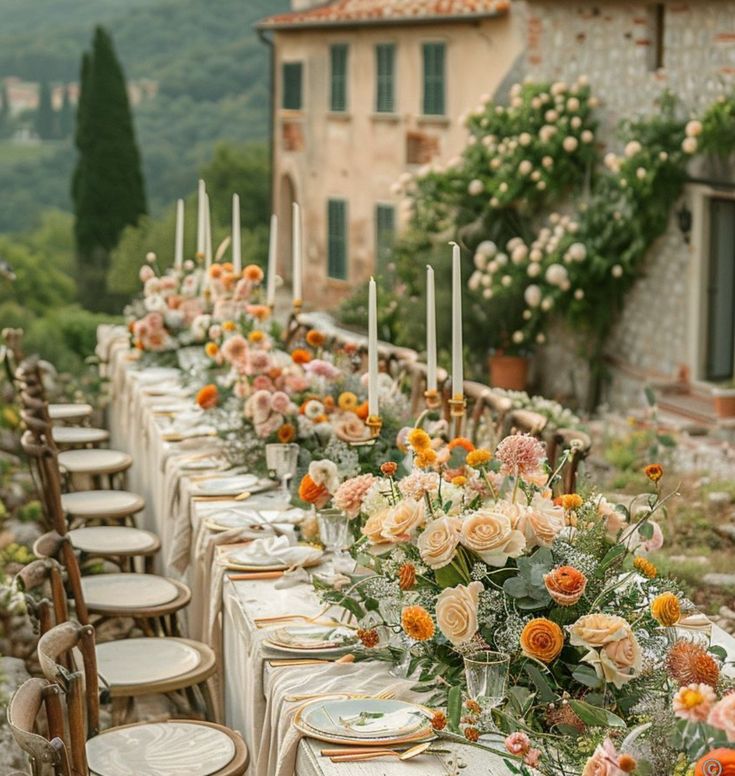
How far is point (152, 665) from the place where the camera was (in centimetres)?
482

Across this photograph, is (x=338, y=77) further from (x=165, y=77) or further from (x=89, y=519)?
(x=165, y=77)

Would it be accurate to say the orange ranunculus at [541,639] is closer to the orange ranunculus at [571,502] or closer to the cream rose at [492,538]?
the cream rose at [492,538]

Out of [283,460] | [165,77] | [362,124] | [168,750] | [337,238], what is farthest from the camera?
[165,77]

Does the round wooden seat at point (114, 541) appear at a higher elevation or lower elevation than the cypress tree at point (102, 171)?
lower

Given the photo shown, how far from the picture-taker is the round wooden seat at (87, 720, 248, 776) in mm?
3994

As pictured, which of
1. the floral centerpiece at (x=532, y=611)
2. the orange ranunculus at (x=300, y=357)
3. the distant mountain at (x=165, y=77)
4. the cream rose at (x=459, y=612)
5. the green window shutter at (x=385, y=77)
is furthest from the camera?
the distant mountain at (x=165, y=77)

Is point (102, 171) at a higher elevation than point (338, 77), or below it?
below

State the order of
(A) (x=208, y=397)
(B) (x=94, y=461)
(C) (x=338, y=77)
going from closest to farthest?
(A) (x=208, y=397) < (B) (x=94, y=461) < (C) (x=338, y=77)

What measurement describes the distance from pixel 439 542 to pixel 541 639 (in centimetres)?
35

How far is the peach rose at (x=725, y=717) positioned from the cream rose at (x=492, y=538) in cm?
106

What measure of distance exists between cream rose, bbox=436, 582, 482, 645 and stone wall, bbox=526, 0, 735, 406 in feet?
28.9

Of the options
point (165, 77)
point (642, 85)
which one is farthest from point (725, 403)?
point (165, 77)

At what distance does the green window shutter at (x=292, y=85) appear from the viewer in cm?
2098

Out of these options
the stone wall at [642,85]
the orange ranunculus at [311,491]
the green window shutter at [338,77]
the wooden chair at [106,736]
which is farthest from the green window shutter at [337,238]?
the wooden chair at [106,736]
